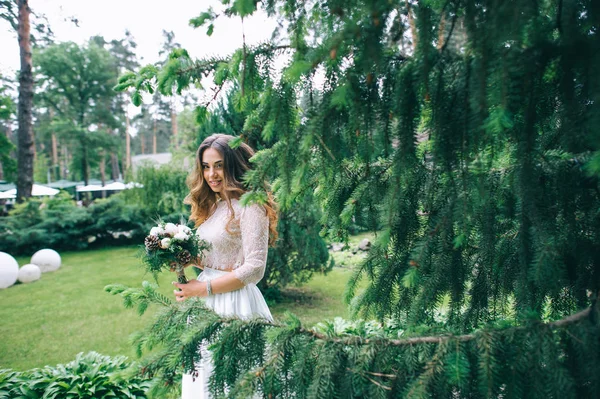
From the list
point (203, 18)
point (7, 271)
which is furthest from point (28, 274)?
point (203, 18)

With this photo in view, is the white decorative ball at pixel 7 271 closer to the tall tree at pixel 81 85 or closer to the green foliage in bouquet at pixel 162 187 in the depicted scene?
the green foliage in bouquet at pixel 162 187

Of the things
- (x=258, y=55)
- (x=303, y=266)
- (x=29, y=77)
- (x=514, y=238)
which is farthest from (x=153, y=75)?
(x=29, y=77)

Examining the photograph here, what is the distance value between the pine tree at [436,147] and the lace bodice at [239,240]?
797 mm

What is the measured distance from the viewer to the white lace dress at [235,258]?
8.02 feet

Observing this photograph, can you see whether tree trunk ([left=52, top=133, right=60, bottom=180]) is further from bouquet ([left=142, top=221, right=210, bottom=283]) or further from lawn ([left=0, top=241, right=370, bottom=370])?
bouquet ([left=142, top=221, right=210, bottom=283])

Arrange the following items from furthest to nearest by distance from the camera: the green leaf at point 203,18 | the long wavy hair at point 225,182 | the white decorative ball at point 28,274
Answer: the white decorative ball at point 28,274
the long wavy hair at point 225,182
the green leaf at point 203,18

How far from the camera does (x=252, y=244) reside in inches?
96.8

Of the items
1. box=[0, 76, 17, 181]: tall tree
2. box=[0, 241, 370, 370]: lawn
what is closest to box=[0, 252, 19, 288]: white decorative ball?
box=[0, 241, 370, 370]: lawn

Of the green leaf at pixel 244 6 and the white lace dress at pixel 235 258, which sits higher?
the green leaf at pixel 244 6

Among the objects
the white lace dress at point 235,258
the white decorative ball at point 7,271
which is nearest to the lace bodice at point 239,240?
the white lace dress at point 235,258

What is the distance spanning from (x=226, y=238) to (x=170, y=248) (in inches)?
15.2

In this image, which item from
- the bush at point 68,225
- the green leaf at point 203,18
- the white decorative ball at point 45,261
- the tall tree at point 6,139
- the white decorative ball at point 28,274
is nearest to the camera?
the green leaf at point 203,18

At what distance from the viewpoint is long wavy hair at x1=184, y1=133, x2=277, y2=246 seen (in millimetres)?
2719

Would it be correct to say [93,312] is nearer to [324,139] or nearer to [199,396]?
[199,396]
